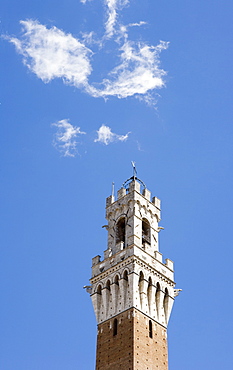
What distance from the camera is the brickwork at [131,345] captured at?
44.2 metres

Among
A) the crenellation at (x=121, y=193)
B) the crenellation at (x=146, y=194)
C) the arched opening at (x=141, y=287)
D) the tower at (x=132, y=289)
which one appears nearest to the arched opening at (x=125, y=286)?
the tower at (x=132, y=289)

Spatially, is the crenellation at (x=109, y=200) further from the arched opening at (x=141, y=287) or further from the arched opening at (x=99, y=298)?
the arched opening at (x=141, y=287)

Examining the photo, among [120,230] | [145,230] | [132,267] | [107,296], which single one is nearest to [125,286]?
[132,267]

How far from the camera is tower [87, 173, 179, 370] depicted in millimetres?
45438

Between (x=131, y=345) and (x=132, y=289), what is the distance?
4804 mm

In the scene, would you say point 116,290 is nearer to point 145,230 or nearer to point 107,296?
point 107,296

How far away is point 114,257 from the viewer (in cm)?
5081

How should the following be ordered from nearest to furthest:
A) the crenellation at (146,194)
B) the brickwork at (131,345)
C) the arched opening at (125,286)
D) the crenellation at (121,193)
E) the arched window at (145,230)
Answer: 1. the brickwork at (131,345)
2. the arched opening at (125,286)
3. the arched window at (145,230)
4. the crenellation at (121,193)
5. the crenellation at (146,194)

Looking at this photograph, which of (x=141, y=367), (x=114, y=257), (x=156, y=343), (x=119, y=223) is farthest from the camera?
(x=119, y=223)

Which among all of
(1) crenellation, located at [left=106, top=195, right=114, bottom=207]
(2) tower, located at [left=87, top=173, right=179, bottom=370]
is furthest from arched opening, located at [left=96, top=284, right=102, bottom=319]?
(1) crenellation, located at [left=106, top=195, right=114, bottom=207]

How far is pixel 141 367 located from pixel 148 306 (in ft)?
19.6

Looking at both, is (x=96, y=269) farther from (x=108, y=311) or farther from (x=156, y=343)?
(x=156, y=343)

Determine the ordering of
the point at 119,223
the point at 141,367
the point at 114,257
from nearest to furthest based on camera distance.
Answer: the point at 141,367 → the point at 114,257 → the point at 119,223

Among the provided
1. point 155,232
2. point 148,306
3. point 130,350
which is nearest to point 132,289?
point 148,306
